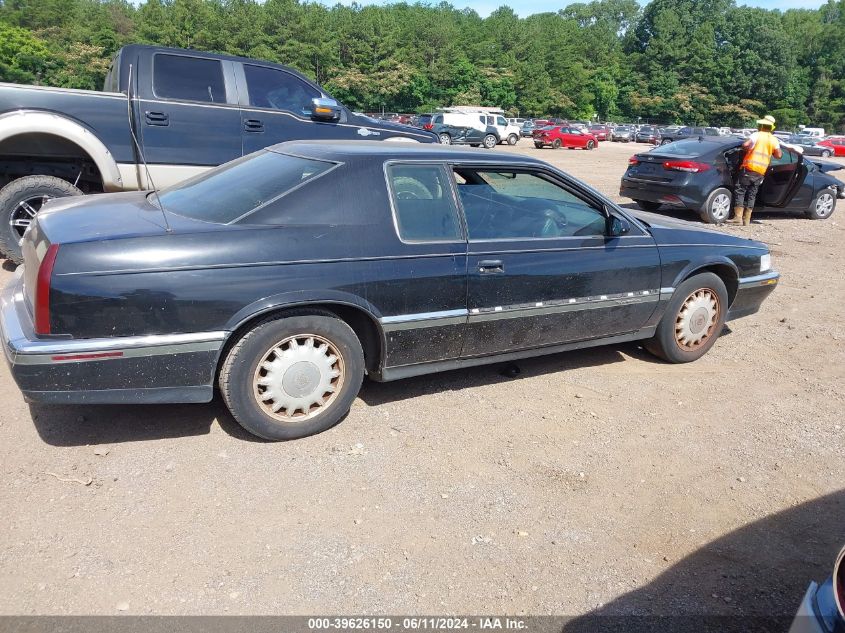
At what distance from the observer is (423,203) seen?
157 inches

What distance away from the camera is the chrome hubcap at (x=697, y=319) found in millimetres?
5070

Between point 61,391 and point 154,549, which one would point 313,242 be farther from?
point 154,549

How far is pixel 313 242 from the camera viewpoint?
3568 mm

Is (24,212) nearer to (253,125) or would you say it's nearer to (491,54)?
(253,125)

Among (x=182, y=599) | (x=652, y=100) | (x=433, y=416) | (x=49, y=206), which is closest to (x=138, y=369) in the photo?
(x=182, y=599)

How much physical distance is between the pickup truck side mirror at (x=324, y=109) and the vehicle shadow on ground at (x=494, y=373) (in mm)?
3702

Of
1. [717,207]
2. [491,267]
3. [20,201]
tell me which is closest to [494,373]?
[491,267]

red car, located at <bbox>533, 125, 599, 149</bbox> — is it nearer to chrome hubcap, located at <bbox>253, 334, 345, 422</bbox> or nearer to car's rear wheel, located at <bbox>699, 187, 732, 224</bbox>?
car's rear wheel, located at <bbox>699, 187, 732, 224</bbox>

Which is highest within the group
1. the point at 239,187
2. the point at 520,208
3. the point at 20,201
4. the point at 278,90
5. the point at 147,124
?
the point at 278,90

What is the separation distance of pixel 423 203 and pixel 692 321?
2.44 metres

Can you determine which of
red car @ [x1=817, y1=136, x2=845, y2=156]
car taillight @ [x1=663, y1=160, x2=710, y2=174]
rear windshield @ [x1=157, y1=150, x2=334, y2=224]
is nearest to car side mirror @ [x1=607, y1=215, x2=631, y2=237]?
rear windshield @ [x1=157, y1=150, x2=334, y2=224]

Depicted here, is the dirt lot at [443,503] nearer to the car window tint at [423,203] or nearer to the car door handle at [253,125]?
the car window tint at [423,203]

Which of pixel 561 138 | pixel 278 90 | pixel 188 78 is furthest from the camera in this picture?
pixel 561 138

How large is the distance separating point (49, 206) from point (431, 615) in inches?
126
